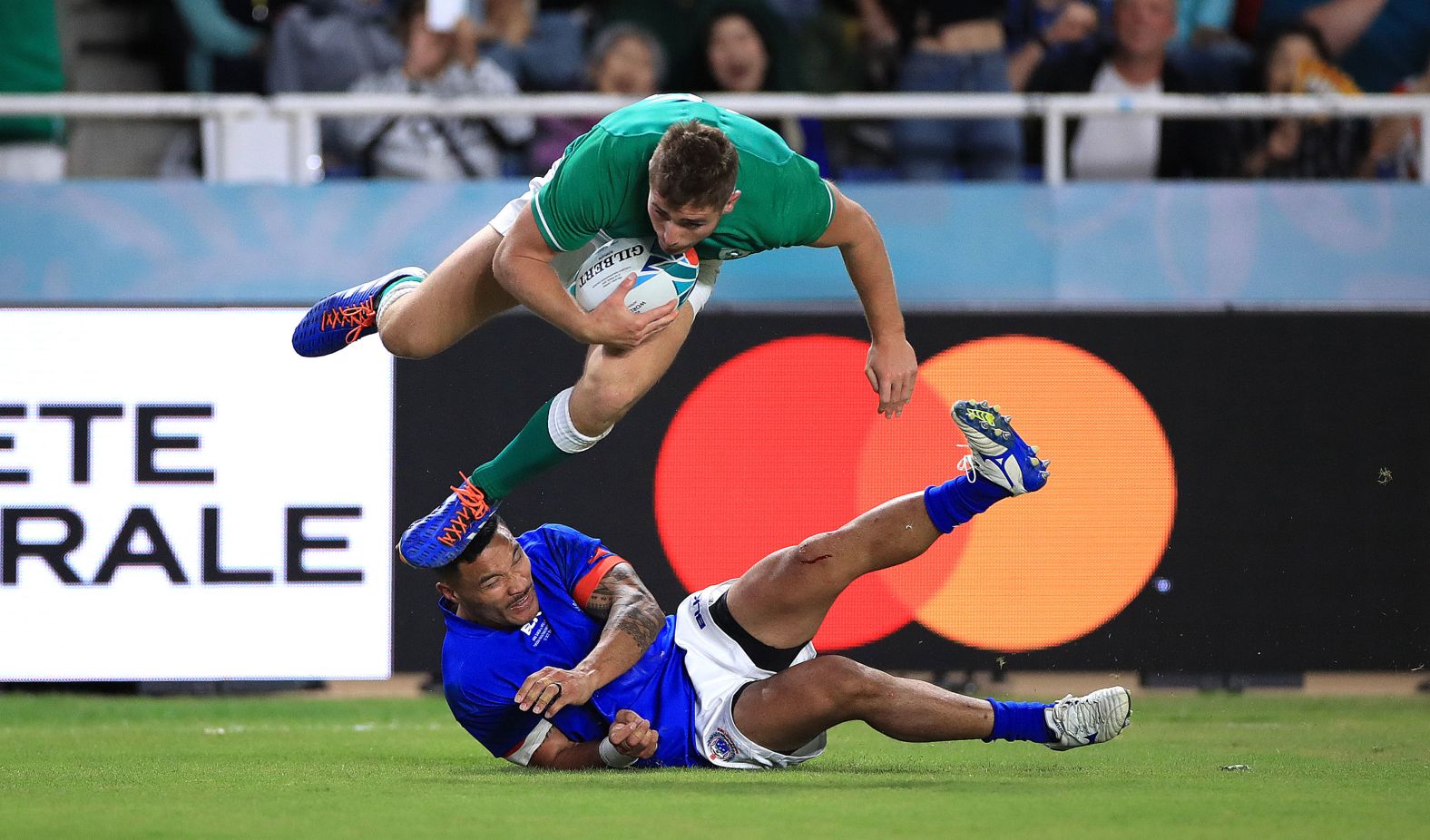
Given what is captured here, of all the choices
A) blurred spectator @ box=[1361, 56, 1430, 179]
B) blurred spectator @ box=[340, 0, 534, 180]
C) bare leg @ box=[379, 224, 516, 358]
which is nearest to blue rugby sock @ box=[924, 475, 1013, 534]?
bare leg @ box=[379, 224, 516, 358]

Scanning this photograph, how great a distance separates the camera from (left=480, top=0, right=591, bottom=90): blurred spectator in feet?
28.3

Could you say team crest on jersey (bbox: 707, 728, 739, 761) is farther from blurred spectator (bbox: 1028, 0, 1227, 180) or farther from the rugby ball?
blurred spectator (bbox: 1028, 0, 1227, 180)

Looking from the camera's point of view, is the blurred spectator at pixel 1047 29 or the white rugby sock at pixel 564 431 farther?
the blurred spectator at pixel 1047 29

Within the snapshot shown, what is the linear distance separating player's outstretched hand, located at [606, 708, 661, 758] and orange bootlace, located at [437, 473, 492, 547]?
701 mm

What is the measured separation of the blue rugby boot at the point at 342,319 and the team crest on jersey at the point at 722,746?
175cm

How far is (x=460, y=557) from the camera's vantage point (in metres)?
5.21

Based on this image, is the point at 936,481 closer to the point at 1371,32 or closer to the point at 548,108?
the point at 548,108

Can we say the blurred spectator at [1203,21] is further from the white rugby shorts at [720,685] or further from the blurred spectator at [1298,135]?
the white rugby shorts at [720,685]

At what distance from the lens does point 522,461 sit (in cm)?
541

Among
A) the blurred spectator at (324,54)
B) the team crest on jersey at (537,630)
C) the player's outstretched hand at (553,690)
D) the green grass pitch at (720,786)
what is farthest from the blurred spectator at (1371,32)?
the player's outstretched hand at (553,690)

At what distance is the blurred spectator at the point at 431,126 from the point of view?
27.1 ft

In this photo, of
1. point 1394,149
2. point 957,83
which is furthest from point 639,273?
point 1394,149

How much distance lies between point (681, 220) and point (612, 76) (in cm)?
392

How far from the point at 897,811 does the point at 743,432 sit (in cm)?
353
